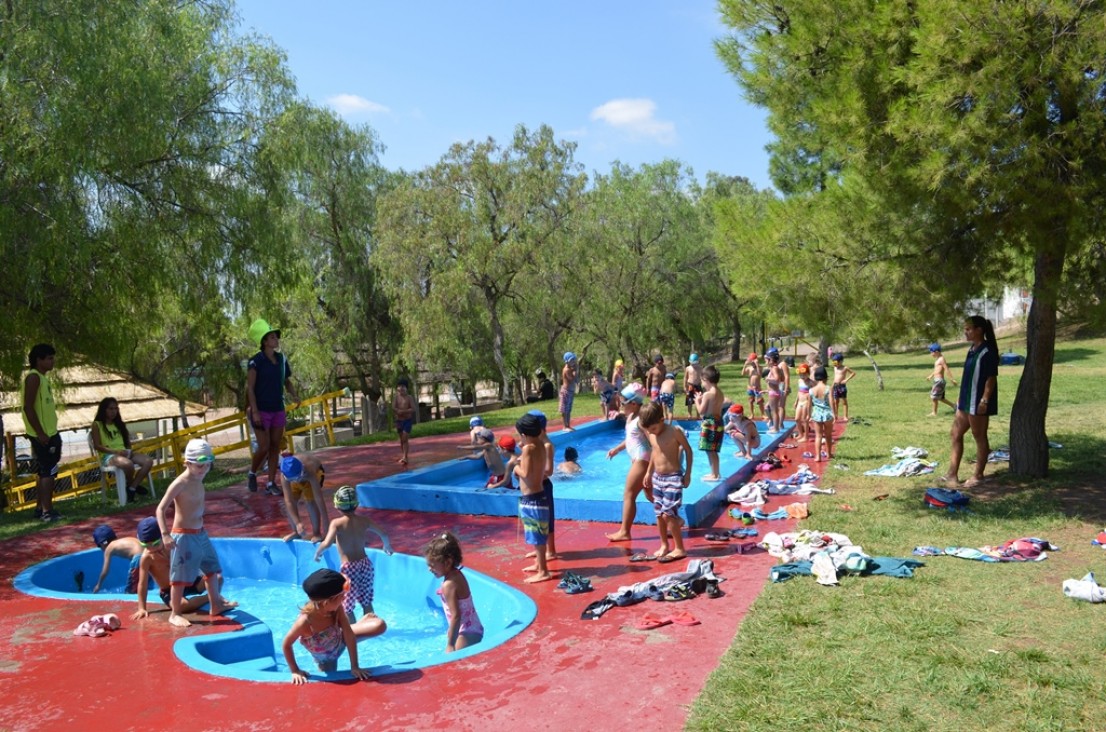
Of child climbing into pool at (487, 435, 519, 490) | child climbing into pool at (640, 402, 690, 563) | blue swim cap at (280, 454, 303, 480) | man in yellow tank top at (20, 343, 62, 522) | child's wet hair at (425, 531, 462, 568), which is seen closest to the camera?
child's wet hair at (425, 531, 462, 568)

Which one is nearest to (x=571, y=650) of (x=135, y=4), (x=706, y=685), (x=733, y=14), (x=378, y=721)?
(x=706, y=685)

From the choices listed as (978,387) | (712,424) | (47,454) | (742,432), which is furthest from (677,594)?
(47,454)

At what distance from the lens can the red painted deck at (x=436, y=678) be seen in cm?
467

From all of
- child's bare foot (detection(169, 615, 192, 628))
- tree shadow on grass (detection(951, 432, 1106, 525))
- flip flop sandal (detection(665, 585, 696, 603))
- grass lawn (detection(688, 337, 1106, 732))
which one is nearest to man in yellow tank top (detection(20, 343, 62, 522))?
child's bare foot (detection(169, 615, 192, 628))

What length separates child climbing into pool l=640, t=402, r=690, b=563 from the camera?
25.2ft

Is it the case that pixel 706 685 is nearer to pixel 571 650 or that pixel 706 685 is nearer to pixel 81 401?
pixel 571 650

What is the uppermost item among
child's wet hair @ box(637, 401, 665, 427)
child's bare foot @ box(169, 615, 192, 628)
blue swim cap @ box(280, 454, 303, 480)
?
child's wet hair @ box(637, 401, 665, 427)

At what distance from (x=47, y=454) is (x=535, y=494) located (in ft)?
22.6

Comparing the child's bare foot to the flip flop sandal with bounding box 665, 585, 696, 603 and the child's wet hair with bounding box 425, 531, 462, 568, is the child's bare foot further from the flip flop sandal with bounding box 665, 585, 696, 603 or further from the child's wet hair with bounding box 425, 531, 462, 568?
the flip flop sandal with bounding box 665, 585, 696, 603

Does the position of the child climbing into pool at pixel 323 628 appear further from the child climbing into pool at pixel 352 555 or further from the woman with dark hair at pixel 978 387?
the woman with dark hair at pixel 978 387

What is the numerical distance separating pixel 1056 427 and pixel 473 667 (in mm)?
12904

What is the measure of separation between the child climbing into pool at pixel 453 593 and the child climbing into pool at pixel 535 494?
133cm

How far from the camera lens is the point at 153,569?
702 centimetres

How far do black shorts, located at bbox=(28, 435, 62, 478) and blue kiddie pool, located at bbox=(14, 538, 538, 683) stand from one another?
2.23 m
